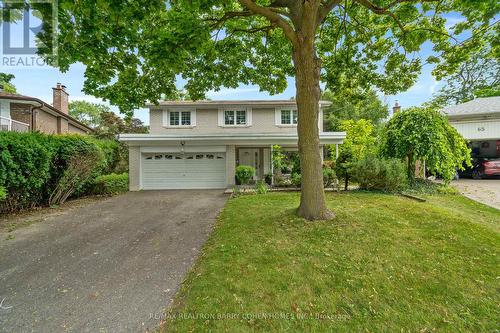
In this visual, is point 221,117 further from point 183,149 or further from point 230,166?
point 230,166

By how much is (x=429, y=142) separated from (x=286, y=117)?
7530 millimetres

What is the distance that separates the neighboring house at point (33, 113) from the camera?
42.4 feet

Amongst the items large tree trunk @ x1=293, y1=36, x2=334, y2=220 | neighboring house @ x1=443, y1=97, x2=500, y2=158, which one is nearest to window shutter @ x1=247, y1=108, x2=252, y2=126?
large tree trunk @ x1=293, y1=36, x2=334, y2=220

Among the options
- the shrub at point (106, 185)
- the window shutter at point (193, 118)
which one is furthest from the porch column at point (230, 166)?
the shrub at point (106, 185)

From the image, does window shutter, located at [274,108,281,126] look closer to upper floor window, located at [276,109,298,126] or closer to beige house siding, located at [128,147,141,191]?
upper floor window, located at [276,109,298,126]

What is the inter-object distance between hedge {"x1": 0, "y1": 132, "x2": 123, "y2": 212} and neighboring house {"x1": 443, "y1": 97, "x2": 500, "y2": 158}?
72.2ft

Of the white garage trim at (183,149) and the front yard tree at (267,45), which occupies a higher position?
the front yard tree at (267,45)

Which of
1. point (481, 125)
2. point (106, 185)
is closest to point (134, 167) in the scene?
point (106, 185)

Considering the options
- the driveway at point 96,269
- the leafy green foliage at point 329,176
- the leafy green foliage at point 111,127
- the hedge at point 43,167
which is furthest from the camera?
the leafy green foliage at point 111,127

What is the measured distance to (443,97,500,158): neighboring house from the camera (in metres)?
15.0

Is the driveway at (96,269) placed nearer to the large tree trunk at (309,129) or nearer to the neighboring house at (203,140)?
the large tree trunk at (309,129)

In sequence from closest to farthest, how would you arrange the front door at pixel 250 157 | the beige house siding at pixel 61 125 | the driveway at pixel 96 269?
the driveway at pixel 96 269, the front door at pixel 250 157, the beige house siding at pixel 61 125

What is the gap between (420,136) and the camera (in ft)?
30.3

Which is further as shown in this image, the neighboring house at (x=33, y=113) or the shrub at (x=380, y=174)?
the neighboring house at (x=33, y=113)
